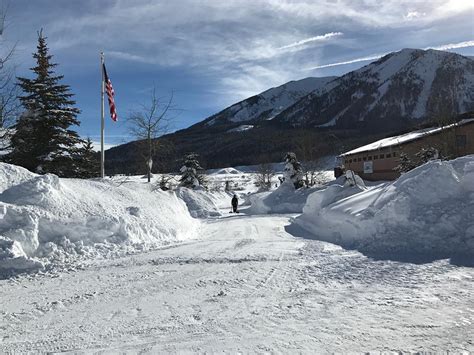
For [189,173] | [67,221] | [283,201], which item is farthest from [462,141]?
[67,221]

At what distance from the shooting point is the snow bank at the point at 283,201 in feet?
98.3

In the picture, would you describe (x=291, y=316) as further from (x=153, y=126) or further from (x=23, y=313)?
(x=153, y=126)

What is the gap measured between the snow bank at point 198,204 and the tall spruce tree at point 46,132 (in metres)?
8.01

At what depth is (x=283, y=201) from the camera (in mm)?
31344

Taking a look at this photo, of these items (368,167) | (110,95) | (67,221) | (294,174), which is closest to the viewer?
(67,221)

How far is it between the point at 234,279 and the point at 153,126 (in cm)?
2361

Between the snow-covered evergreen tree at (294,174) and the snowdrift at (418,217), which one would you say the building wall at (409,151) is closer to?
the snow-covered evergreen tree at (294,174)

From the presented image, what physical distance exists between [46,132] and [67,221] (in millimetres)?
18769

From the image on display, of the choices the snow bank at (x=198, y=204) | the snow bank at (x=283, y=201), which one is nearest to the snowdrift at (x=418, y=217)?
the snow bank at (x=198, y=204)

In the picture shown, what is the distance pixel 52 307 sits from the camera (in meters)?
5.76

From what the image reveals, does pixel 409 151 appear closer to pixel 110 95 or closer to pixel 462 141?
pixel 462 141

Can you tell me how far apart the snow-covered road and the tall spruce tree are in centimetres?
1913

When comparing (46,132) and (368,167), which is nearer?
(46,132)

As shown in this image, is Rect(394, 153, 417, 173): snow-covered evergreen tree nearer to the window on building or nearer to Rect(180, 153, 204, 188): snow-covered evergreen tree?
the window on building
